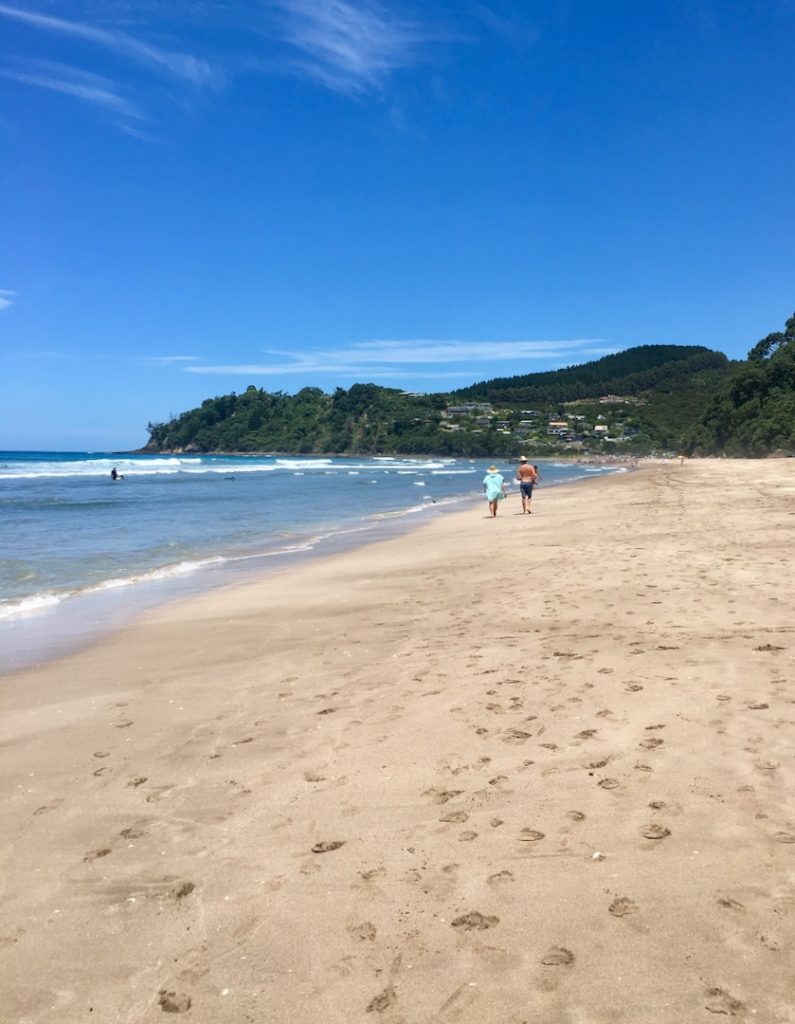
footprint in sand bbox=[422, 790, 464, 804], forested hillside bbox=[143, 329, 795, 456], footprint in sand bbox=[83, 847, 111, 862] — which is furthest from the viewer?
forested hillside bbox=[143, 329, 795, 456]

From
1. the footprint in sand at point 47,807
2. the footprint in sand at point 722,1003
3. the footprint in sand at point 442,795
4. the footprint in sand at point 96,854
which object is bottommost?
the footprint in sand at point 47,807

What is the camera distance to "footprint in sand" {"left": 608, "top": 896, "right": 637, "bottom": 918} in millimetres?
2938

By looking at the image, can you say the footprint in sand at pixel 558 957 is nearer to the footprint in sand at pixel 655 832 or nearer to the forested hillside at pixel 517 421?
the footprint in sand at pixel 655 832

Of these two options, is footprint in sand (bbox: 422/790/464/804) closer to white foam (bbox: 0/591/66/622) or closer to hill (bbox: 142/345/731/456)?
white foam (bbox: 0/591/66/622)

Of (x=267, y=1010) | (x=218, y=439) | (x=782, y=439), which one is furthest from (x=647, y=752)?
(x=218, y=439)

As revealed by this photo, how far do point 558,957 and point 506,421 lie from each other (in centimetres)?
17099

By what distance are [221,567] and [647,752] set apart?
1119 cm

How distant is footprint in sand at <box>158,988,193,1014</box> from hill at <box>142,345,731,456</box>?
5288 inches

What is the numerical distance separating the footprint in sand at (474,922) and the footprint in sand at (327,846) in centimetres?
82

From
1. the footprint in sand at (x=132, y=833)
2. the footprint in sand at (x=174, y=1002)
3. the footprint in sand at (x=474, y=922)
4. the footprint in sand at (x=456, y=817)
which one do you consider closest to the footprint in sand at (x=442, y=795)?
the footprint in sand at (x=456, y=817)

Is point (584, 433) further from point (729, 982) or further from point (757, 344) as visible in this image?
point (729, 982)

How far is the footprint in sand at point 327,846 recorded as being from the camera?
359cm

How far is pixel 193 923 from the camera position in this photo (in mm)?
3109

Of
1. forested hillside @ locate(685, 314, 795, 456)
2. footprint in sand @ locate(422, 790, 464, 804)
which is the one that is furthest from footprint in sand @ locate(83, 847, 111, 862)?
forested hillside @ locate(685, 314, 795, 456)
